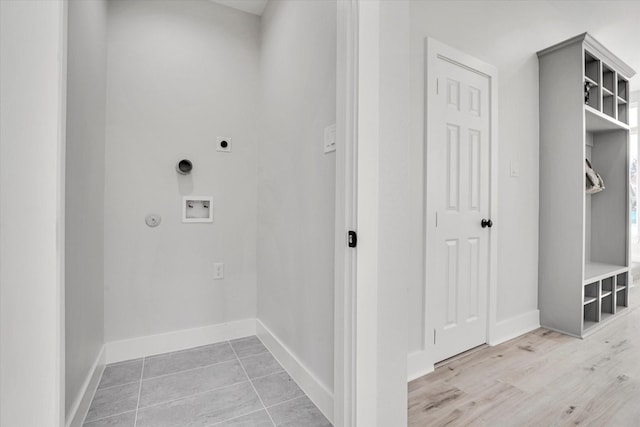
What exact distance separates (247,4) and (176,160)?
1.36m

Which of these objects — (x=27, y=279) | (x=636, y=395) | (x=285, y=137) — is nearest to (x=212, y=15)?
(x=285, y=137)

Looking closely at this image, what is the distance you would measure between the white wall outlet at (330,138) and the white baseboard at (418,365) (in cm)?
130

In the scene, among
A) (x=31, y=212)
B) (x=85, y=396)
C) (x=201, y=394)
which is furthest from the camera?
(x=201, y=394)

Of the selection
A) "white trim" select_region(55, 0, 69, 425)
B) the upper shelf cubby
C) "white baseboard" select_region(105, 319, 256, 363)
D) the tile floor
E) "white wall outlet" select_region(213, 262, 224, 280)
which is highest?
the upper shelf cubby

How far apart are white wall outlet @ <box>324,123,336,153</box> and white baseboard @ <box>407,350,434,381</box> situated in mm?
1303

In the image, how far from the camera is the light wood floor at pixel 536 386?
1416 millimetres

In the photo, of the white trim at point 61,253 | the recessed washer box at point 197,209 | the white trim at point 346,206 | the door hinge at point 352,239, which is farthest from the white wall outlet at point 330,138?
the recessed washer box at point 197,209

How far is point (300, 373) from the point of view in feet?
5.50

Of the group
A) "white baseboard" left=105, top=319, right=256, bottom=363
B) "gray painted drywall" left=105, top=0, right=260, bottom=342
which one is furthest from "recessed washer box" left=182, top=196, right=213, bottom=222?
"white baseboard" left=105, top=319, right=256, bottom=363

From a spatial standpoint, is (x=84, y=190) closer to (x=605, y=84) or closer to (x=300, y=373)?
(x=300, y=373)

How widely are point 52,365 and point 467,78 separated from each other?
2.54 m

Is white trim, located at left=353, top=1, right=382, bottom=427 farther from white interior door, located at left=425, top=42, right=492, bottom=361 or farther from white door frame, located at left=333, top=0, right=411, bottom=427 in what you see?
white interior door, located at left=425, top=42, right=492, bottom=361

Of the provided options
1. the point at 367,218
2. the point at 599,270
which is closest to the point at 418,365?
the point at 367,218

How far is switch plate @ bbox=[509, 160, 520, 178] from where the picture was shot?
7.68 ft
